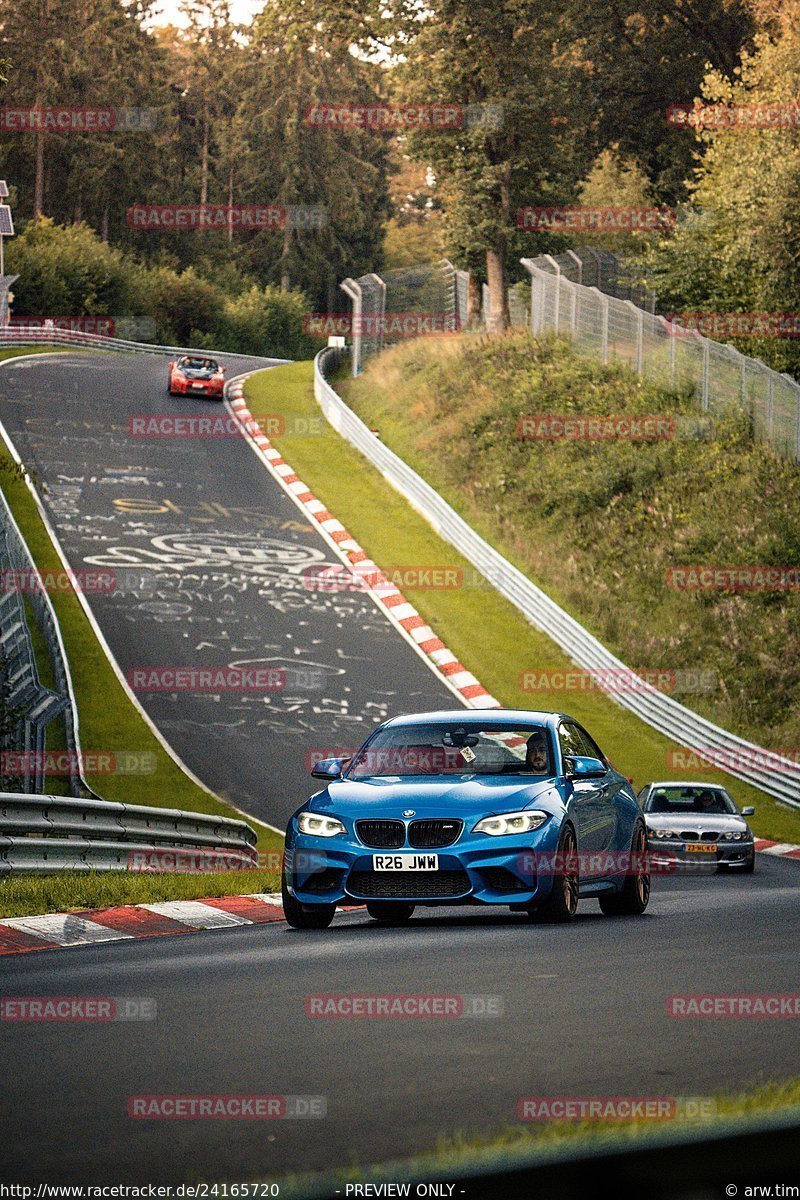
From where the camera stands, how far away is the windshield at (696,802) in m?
21.5

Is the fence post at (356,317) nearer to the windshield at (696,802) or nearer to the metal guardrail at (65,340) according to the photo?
the metal guardrail at (65,340)

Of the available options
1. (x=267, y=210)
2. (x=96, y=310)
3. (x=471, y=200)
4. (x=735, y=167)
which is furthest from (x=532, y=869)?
(x=267, y=210)

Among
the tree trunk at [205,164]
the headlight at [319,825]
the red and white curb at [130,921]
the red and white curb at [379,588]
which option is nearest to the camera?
the red and white curb at [130,921]

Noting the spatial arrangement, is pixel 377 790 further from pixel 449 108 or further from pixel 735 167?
pixel 449 108

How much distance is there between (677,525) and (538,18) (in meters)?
23.0

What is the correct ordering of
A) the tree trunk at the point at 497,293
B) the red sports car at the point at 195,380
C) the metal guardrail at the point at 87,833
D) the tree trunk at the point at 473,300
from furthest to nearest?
1. the tree trunk at the point at 473,300
2. the tree trunk at the point at 497,293
3. the red sports car at the point at 195,380
4. the metal guardrail at the point at 87,833

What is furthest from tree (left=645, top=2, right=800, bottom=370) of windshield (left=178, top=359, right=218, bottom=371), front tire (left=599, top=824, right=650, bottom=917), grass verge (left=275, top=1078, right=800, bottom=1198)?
grass verge (left=275, top=1078, right=800, bottom=1198)

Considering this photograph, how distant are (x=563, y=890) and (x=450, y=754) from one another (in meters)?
1.31

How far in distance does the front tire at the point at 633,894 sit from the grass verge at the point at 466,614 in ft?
39.6

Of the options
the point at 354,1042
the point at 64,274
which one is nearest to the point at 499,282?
the point at 64,274

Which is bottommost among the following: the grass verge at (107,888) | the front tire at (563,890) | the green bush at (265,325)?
the grass verge at (107,888)

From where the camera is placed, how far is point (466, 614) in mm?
33781

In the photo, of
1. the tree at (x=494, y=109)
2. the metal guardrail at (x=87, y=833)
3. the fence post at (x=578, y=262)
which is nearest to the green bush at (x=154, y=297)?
the tree at (x=494, y=109)

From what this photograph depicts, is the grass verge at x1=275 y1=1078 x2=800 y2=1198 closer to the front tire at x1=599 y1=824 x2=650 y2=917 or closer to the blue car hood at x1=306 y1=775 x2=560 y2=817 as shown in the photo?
the blue car hood at x1=306 y1=775 x2=560 y2=817
